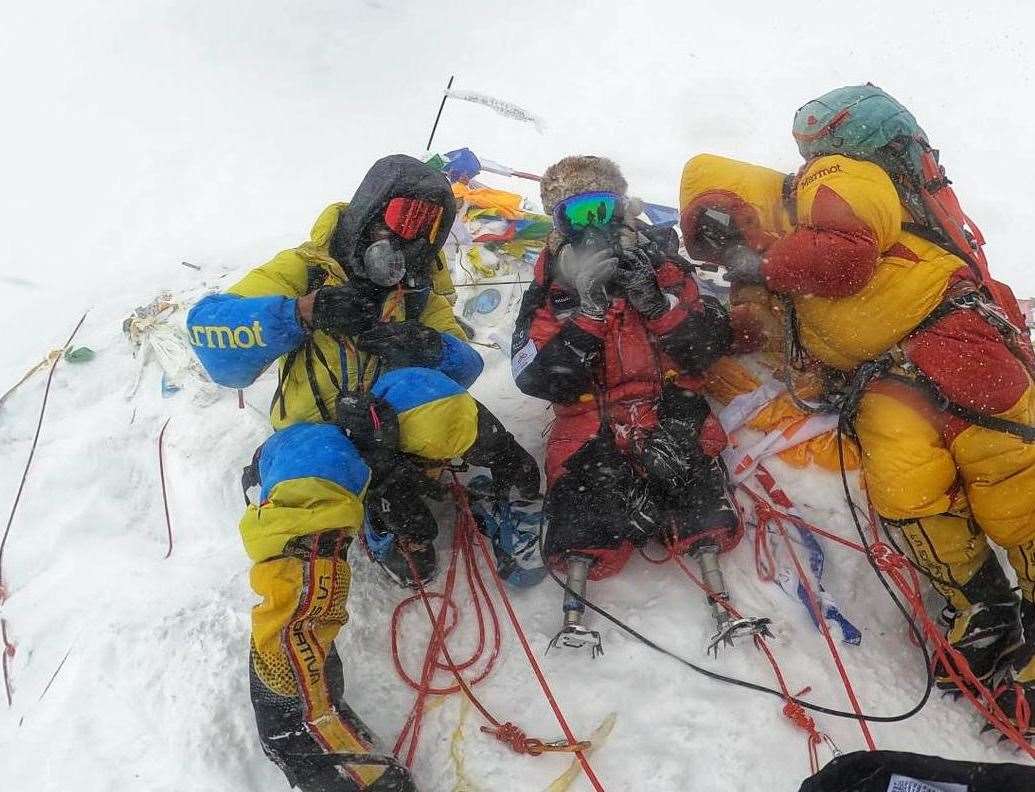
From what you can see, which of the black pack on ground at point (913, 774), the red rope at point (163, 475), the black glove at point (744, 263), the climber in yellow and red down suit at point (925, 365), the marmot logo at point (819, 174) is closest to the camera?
the black pack on ground at point (913, 774)

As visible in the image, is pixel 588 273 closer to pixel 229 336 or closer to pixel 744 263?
pixel 744 263

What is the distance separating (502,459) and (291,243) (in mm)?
2991

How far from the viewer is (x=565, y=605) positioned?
2.38m

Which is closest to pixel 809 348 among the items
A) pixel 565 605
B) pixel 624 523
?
pixel 624 523

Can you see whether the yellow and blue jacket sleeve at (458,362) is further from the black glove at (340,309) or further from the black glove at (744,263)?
the black glove at (744,263)

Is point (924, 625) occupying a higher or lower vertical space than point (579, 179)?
lower

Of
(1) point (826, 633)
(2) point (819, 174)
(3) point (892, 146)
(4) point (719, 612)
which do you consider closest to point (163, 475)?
(4) point (719, 612)

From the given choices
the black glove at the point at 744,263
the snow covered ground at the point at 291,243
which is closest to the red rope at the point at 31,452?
the snow covered ground at the point at 291,243

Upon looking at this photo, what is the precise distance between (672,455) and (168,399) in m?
→ 2.36

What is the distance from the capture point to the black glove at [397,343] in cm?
240

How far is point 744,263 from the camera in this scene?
2691mm

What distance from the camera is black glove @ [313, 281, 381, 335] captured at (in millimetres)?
2271

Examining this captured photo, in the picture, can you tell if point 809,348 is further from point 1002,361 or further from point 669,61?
point 669,61

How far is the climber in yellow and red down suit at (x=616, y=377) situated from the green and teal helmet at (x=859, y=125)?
63 centimetres
